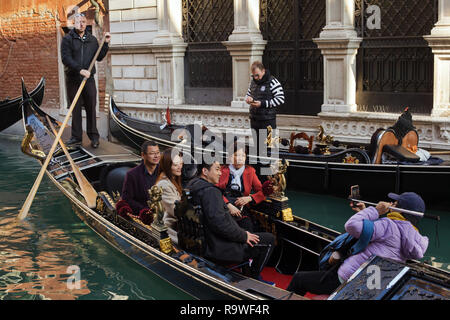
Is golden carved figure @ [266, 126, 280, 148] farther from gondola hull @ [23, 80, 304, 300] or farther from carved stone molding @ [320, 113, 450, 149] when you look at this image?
carved stone molding @ [320, 113, 450, 149]

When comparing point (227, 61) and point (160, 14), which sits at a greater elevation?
point (160, 14)

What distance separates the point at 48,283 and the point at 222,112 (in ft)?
13.7

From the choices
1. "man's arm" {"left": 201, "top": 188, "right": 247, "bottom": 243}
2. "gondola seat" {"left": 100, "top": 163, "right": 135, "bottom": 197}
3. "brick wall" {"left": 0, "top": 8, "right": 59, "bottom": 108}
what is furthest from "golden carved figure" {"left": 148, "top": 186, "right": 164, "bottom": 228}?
"brick wall" {"left": 0, "top": 8, "right": 59, "bottom": 108}

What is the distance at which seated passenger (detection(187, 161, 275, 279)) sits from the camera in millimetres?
2932

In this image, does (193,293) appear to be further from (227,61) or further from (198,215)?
Answer: (227,61)

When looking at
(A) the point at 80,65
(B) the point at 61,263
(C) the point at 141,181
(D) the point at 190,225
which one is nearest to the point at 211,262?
(D) the point at 190,225

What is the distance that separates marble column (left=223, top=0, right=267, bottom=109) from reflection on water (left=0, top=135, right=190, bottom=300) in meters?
2.65

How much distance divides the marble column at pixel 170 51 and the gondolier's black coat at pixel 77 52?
98.7 inches

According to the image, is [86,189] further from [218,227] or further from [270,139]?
[218,227]

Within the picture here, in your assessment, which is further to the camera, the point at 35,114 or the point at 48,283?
the point at 35,114

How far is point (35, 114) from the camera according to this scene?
20.6 feet

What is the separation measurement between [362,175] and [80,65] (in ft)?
8.40

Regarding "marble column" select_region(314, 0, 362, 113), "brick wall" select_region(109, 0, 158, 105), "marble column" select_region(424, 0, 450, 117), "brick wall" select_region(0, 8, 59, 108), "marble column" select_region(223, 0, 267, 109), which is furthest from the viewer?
"brick wall" select_region(0, 8, 59, 108)
